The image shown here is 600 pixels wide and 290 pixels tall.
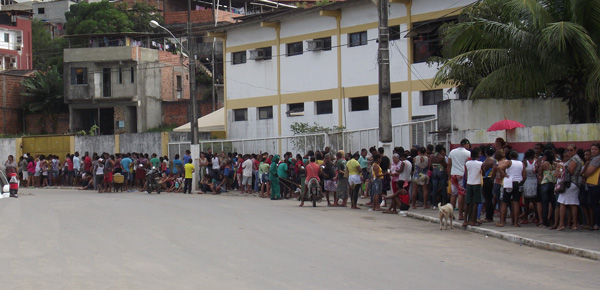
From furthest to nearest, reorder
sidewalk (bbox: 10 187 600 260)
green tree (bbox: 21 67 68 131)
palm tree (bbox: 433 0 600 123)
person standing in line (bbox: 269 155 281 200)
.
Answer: green tree (bbox: 21 67 68 131) → person standing in line (bbox: 269 155 281 200) → palm tree (bbox: 433 0 600 123) → sidewalk (bbox: 10 187 600 260)

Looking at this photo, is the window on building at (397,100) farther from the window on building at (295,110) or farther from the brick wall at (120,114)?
the brick wall at (120,114)

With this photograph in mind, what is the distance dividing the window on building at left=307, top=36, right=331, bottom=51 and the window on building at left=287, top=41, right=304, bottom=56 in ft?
2.57

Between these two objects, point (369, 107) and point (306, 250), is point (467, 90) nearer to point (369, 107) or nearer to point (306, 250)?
point (369, 107)

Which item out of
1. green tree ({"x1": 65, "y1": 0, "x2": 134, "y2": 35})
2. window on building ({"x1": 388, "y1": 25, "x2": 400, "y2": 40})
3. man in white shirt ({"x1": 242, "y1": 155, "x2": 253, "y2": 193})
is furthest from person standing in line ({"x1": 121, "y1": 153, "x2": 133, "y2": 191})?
green tree ({"x1": 65, "y1": 0, "x2": 134, "y2": 35})

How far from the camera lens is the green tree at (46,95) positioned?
2297 inches

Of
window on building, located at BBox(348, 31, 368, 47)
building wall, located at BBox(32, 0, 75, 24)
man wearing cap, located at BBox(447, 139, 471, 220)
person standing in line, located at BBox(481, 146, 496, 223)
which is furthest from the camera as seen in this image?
building wall, located at BBox(32, 0, 75, 24)

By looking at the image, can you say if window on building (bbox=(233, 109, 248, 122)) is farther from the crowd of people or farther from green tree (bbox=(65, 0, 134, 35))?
green tree (bbox=(65, 0, 134, 35))

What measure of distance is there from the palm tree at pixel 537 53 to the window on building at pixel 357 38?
41.5 ft

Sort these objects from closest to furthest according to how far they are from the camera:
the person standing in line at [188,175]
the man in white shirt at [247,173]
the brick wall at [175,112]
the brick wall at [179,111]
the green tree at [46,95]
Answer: the man in white shirt at [247,173] → the person standing in line at [188,175] → the brick wall at [179,111] → the brick wall at [175,112] → the green tree at [46,95]

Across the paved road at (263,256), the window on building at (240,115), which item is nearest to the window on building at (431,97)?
the window on building at (240,115)

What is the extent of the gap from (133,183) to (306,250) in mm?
23044

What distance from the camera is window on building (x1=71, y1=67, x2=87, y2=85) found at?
55.5 meters

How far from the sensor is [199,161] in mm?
31391

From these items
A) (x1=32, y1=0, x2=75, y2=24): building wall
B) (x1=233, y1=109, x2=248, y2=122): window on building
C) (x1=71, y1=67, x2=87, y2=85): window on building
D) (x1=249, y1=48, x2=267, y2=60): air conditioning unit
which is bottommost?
(x1=233, y1=109, x2=248, y2=122): window on building
